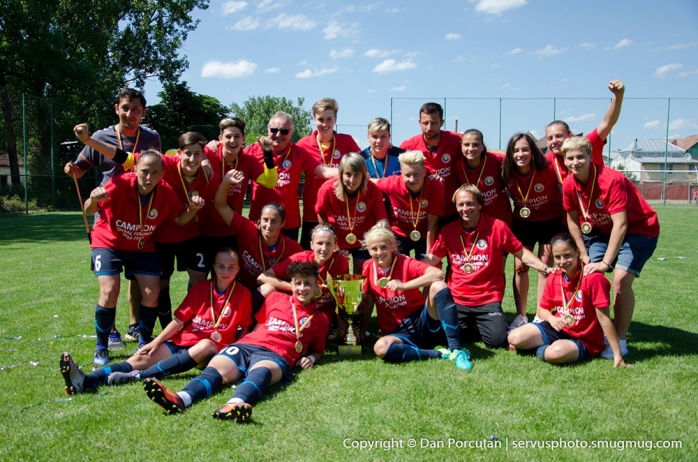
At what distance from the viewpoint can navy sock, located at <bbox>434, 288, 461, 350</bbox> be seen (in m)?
4.70

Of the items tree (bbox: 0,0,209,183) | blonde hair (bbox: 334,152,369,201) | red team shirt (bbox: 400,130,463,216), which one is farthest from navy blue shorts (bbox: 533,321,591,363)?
tree (bbox: 0,0,209,183)

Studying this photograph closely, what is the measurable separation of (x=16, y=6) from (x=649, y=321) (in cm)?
3060

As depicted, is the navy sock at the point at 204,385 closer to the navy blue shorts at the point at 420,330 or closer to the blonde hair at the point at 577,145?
the navy blue shorts at the point at 420,330

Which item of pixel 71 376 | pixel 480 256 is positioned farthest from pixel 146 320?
pixel 480 256

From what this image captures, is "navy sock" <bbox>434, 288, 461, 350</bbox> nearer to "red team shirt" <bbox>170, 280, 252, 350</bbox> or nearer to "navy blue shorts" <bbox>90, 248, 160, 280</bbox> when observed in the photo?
"red team shirt" <bbox>170, 280, 252, 350</bbox>

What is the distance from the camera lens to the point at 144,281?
489 centimetres

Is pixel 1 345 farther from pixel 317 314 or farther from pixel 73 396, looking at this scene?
pixel 317 314

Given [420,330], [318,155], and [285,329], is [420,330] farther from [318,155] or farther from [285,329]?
[318,155]

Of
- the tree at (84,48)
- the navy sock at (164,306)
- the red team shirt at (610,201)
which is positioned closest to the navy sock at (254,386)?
the navy sock at (164,306)

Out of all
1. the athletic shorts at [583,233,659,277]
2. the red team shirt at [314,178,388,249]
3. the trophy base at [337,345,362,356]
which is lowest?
the trophy base at [337,345,362,356]

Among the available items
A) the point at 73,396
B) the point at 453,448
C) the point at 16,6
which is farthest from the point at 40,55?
the point at 453,448

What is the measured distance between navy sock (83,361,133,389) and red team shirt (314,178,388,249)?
238 cm

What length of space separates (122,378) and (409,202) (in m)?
3.17

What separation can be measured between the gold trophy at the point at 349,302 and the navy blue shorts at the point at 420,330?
14.1 inches
